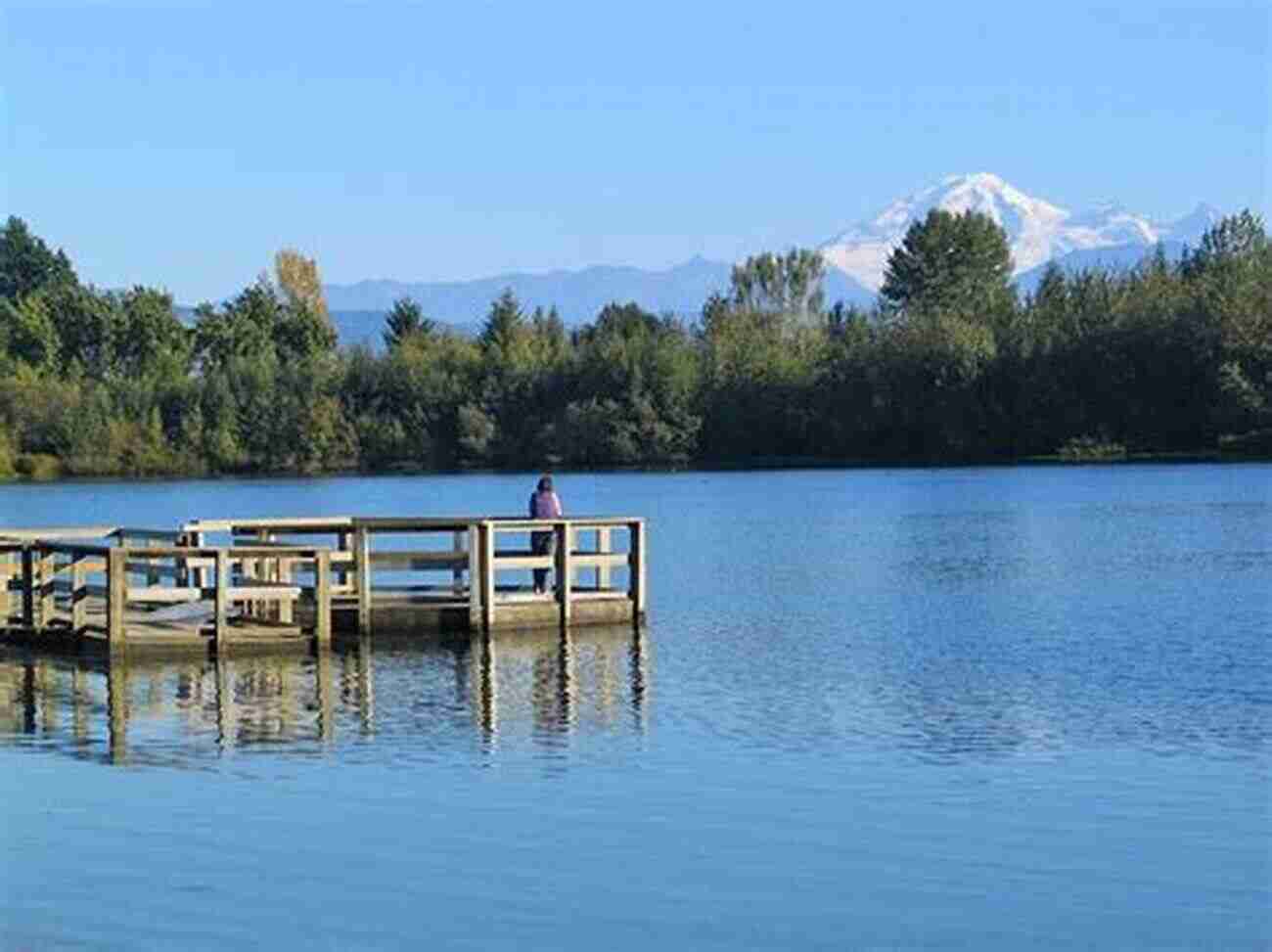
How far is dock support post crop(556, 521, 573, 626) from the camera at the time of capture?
36.1 metres

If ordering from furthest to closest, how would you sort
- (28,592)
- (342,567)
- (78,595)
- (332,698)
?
(342,567) → (28,592) → (78,595) → (332,698)

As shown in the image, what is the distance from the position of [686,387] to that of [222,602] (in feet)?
304

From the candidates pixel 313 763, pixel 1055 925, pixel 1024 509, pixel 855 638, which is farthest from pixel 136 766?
pixel 1024 509

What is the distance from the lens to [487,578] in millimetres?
36156

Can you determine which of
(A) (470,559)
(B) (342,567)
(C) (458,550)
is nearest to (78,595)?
(B) (342,567)

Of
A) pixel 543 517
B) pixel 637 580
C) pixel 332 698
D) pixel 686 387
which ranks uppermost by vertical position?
pixel 686 387

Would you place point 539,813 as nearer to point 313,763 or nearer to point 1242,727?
point 313,763

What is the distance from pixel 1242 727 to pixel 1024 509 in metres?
49.2

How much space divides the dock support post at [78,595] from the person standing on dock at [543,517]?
21.1 ft

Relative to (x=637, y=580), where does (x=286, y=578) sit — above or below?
above

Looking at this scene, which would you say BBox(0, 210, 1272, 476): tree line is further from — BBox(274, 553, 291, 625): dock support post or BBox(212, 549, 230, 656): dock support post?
BBox(212, 549, 230, 656): dock support post

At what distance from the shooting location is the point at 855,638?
120ft

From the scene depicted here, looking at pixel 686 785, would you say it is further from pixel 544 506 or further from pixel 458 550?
pixel 544 506

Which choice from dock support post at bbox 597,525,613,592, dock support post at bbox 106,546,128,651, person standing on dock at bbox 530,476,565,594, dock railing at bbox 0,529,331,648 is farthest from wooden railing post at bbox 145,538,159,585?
dock support post at bbox 597,525,613,592
